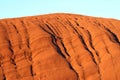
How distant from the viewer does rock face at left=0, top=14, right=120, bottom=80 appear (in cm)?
2528

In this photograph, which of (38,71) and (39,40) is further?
(39,40)

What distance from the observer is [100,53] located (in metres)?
27.8

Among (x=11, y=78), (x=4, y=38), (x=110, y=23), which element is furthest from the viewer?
(x=110, y=23)

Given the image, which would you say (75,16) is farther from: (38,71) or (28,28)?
(38,71)

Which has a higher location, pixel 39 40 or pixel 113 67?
pixel 39 40

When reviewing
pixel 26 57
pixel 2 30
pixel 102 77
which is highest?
pixel 2 30

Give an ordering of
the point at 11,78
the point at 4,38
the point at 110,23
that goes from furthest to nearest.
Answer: the point at 110,23, the point at 4,38, the point at 11,78

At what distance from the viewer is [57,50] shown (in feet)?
88.4

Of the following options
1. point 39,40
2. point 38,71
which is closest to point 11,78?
point 38,71

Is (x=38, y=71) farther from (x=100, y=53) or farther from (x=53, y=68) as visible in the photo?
(x=100, y=53)

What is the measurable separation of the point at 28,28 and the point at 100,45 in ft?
18.0

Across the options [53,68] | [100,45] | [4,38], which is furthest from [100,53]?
[4,38]

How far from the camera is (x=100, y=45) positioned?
28.3 metres

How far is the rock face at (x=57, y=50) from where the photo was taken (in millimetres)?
25281
